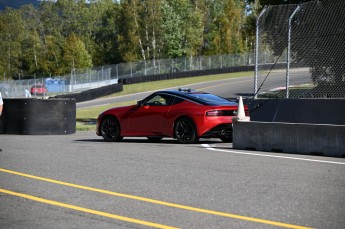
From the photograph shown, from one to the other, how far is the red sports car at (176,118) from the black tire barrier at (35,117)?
464 centimetres

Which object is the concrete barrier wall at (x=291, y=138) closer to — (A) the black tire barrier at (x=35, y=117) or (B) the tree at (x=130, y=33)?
(A) the black tire barrier at (x=35, y=117)

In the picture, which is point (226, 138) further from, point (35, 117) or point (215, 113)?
point (35, 117)

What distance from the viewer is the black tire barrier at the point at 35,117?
71.4 ft

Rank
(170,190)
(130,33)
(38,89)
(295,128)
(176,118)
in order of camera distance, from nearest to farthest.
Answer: (170,190) < (295,128) < (176,118) < (38,89) < (130,33)

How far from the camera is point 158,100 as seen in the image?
55.2 ft

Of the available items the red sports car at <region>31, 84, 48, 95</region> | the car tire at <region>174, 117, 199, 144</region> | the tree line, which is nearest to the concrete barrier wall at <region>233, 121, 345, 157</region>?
the car tire at <region>174, 117, 199, 144</region>

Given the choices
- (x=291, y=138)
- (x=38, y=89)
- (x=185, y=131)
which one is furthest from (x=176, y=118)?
(x=38, y=89)

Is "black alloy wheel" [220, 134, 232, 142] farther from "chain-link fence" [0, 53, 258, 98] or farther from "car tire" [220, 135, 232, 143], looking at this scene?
"chain-link fence" [0, 53, 258, 98]

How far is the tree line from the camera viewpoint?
306 ft

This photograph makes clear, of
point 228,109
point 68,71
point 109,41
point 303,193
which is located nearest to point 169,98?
point 228,109

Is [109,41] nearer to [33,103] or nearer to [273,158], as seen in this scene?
[33,103]

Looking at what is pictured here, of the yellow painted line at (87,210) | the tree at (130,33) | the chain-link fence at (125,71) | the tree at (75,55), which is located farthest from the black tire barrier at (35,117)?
the tree at (75,55)

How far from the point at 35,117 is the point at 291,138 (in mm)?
10250

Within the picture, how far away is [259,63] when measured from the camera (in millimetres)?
18578
